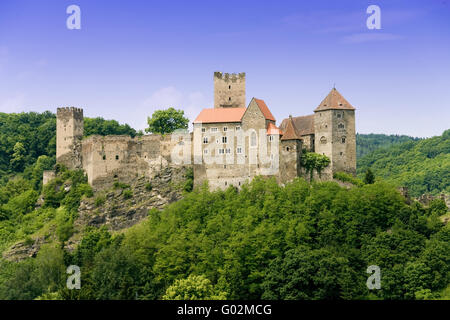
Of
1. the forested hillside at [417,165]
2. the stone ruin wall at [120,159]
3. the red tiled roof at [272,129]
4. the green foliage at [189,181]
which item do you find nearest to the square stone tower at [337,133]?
the red tiled roof at [272,129]

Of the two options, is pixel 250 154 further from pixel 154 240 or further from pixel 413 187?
pixel 413 187

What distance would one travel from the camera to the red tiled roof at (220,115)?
67.0 metres

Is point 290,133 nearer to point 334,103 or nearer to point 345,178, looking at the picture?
point 334,103

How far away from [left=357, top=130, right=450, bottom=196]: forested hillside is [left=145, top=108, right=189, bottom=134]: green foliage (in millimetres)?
34131

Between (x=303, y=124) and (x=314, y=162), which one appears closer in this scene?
(x=314, y=162)

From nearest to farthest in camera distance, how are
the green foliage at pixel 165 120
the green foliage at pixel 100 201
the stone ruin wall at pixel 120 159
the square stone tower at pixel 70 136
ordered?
the green foliage at pixel 100 201
the stone ruin wall at pixel 120 159
the square stone tower at pixel 70 136
the green foliage at pixel 165 120

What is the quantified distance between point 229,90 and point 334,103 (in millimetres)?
10673

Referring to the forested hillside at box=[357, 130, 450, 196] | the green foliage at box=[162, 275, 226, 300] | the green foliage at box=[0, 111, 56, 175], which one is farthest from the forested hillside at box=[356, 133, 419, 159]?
the green foliage at box=[162, 275, 226, 300]

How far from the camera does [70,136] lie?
75.8 metres

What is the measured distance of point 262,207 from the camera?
208 ft

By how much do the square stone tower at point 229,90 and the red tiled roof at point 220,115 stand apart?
1.69 metres

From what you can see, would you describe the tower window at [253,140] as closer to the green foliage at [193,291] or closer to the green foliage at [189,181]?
the green foliage at [189,181]

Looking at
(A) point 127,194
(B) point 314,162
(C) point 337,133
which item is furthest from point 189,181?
(C) point 337,133
